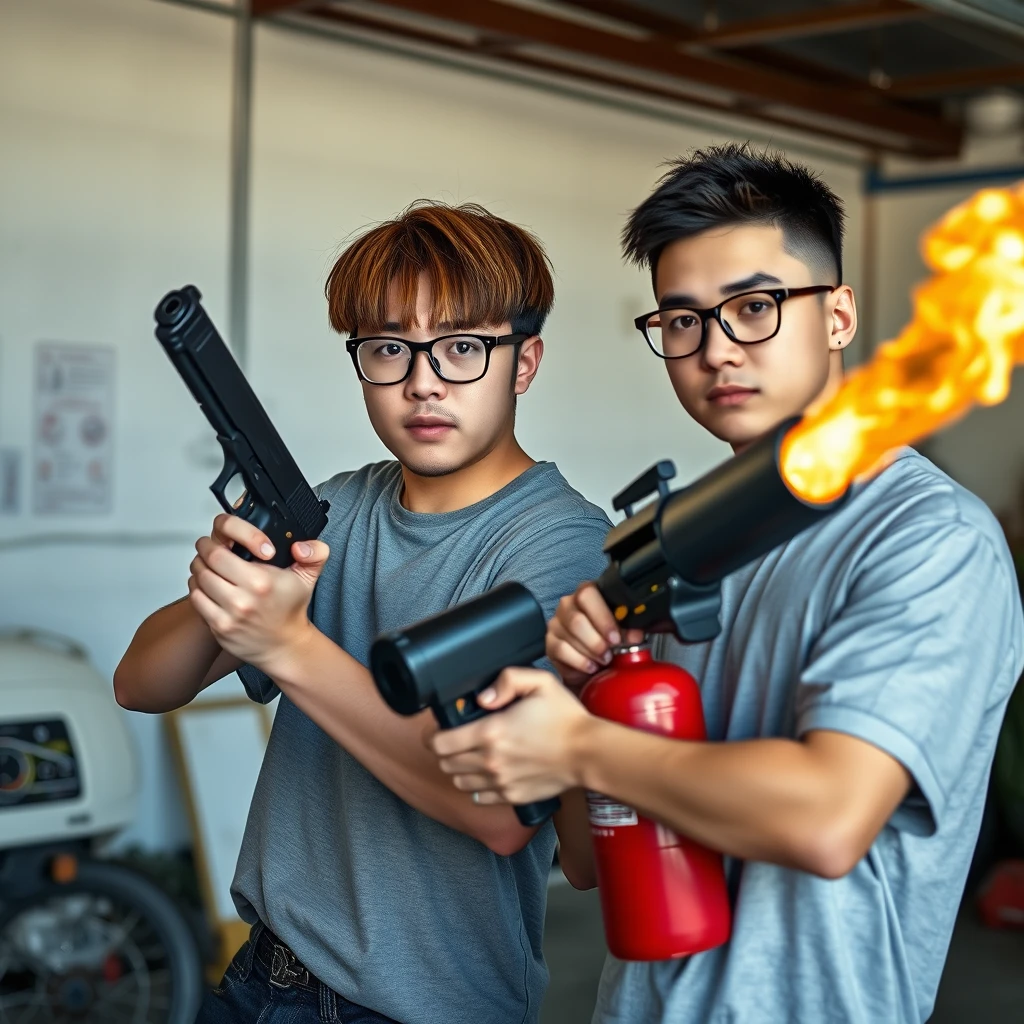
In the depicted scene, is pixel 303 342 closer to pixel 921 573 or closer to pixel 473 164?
pixel 473 164

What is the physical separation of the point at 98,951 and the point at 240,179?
2172 millimetres

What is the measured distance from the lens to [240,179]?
3820 mm

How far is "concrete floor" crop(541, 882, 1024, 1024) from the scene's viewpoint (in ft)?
11.8

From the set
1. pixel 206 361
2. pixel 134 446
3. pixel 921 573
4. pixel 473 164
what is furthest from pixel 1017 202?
pixel 473 164

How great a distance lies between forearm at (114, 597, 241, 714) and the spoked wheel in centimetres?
159

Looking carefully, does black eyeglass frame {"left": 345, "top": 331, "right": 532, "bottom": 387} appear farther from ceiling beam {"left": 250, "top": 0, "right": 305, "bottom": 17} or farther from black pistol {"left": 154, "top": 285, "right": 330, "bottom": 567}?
ceiling beam {"left": 250, "top": 0, "right": 305, "bottom": 17}

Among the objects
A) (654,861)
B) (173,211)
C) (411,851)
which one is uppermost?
(173,211)

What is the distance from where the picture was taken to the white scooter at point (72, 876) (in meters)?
2.92

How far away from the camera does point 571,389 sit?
4.84m

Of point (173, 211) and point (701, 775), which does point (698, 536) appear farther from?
point (173, 211)

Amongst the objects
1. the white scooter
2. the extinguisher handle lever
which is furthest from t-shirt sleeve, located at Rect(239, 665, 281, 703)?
the white scooter

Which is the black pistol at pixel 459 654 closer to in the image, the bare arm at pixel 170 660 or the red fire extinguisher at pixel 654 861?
the red fire extinguisher at pixel 654 861

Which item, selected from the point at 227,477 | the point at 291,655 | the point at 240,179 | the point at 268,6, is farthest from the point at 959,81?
the point at 291,655

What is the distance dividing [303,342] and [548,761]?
322cm
